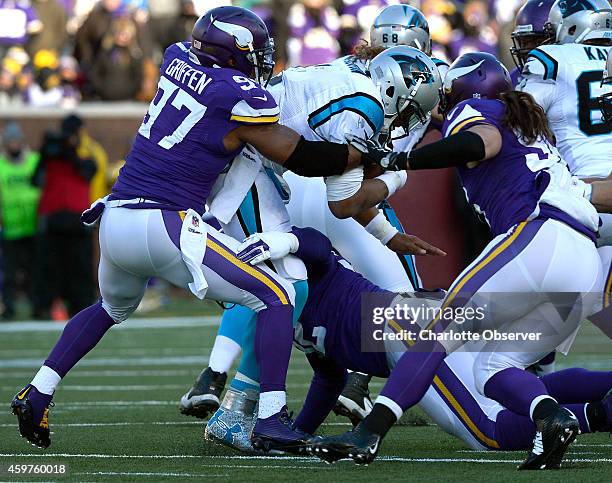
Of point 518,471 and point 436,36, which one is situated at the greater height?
point 518,471

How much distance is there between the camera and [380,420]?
473 cm

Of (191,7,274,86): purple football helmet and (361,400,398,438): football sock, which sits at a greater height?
(191,7,274,86): purple football helmet

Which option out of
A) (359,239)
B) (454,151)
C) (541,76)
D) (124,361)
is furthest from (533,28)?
(124,361)

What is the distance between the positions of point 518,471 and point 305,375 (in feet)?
13.2

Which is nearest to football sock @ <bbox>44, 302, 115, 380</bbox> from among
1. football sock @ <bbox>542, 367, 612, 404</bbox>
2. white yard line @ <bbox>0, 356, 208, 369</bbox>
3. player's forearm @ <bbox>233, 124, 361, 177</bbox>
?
player's forearm @ <bbox>233, 124, 361, 177</bbox>

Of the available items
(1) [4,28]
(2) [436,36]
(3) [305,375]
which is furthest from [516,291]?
(1) [4,28]

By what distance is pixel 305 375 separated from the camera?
8703mm

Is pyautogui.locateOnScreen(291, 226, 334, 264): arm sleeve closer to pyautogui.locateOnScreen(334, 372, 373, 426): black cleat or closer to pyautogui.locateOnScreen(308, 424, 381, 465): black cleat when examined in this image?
pyautogui.locateOnScreen(334, 372, 373, 426): black cleat

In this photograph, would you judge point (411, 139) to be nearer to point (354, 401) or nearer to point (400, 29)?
point (400, 29)

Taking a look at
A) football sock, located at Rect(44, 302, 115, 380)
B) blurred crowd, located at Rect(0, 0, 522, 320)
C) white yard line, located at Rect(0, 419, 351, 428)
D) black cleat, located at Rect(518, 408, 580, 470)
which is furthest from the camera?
blurred crowd, located at Rect(0, 0, 522, 320)

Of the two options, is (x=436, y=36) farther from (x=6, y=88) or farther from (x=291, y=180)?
(x=291, y=180)

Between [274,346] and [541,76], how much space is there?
2.11 metres

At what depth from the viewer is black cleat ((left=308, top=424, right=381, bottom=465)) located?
15.3 feet

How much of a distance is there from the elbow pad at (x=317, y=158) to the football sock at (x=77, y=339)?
99cm
